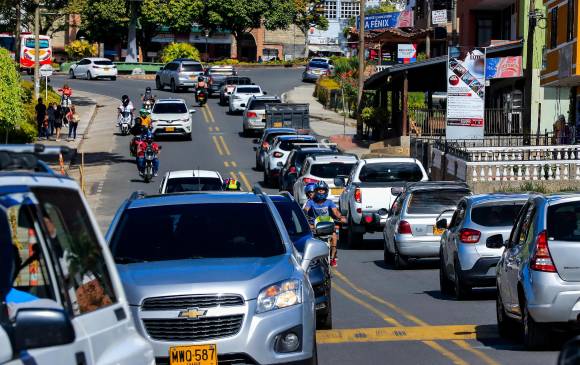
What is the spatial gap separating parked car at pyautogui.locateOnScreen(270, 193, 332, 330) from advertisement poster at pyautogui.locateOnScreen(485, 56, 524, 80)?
3535 cm

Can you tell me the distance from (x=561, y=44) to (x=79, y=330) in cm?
3906

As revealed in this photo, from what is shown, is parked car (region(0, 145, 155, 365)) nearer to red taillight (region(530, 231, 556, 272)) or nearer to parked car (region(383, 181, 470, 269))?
red taillight (region(530, 231, 556, 272))

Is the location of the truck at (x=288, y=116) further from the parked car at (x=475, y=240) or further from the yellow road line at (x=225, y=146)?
the parked car at (x=475, y=240)

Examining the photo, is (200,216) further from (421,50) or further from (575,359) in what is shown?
(421,50)

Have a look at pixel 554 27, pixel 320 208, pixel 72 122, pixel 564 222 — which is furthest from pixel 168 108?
pixel 564 222

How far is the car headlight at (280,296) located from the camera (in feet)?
33.3

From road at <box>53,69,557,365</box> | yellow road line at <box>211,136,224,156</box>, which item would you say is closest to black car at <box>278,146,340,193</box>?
road at <box>53,69,557,365</box>

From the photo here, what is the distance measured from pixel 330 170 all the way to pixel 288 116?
24.6 metres

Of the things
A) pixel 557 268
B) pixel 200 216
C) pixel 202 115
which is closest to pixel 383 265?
pixel 557 268

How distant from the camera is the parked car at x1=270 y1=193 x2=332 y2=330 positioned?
49.0ft

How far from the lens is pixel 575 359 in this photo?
4.98 metres

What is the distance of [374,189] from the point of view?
28906 mm

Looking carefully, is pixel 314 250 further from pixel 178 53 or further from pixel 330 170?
pixel 178 53

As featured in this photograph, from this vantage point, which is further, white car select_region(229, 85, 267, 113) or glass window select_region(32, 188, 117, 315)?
white car select_region(229, 85, 267, 113)
